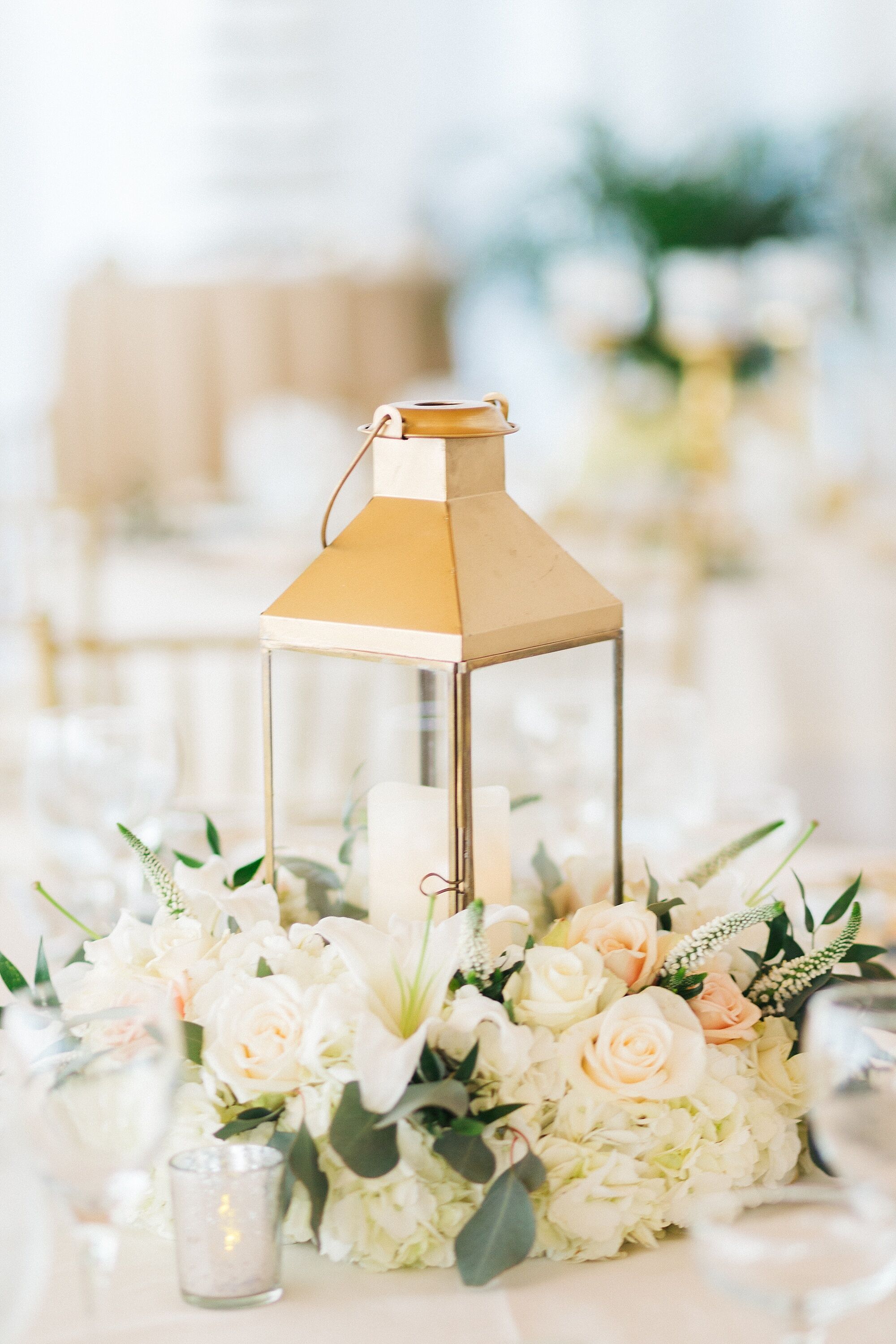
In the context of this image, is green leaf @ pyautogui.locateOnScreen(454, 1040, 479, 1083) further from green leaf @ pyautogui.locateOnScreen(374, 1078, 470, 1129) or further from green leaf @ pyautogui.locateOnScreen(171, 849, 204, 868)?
green leaf @ pyautogui.locateOnScreen(171, 849, 204, 868)

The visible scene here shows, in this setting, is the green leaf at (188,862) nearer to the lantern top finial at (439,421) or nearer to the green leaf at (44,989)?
the green leaf at (44,989)

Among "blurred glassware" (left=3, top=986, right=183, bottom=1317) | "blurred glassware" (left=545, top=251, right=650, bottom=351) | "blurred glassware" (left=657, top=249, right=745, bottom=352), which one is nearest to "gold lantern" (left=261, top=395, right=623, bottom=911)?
"blurred glassware" (left=3, top=986, right=183, bottom=1317)

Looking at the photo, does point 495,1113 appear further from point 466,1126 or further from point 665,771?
point 665,771

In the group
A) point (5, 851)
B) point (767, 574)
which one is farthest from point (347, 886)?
point (767, 574)

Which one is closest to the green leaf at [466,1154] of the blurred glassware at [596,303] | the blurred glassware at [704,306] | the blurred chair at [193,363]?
the blurred glassware at [704,306]

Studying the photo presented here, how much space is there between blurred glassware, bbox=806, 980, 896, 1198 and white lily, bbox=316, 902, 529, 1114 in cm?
17

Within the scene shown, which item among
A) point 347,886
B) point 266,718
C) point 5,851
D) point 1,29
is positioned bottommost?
point 5,851

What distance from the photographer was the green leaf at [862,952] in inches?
33.6

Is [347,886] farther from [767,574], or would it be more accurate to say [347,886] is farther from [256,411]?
[256,411]

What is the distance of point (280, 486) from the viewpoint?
3195 millimetres

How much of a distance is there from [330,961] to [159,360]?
372cm

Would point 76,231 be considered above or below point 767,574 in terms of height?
above

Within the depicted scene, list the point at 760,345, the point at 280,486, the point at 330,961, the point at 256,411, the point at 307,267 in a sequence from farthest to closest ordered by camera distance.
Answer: the point at 307,267 < the point at 256,411 < the point at 760,345 < the point at 280,486 < the point at 330,961

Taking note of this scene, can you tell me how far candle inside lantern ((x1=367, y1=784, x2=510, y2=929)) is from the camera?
2.77 feet
